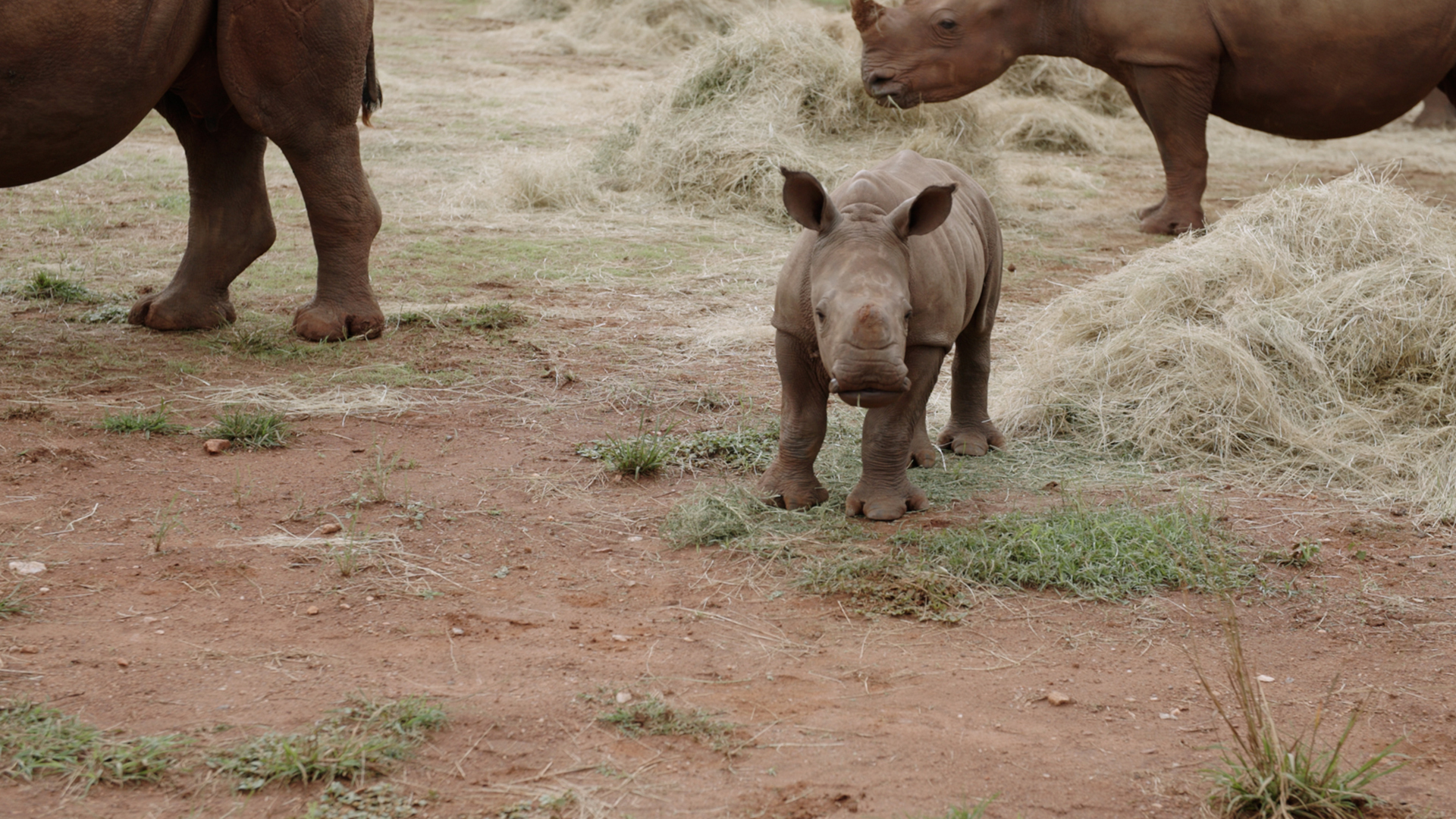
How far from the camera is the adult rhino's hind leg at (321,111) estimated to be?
6.07 m

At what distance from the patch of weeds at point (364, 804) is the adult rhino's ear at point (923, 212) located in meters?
2.33

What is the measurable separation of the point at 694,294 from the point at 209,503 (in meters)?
3.66

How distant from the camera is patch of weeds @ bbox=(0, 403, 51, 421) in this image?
211 inches

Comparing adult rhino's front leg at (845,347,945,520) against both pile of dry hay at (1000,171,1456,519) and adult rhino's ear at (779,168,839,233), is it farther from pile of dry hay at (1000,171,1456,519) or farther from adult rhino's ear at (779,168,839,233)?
pile of dry hay at (1000,171,1456,519)

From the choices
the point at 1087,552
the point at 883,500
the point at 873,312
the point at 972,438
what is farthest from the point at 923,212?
the point at 972,438

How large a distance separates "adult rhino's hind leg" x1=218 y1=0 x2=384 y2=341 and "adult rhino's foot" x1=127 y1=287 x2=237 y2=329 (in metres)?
0.41

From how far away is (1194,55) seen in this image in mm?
9086

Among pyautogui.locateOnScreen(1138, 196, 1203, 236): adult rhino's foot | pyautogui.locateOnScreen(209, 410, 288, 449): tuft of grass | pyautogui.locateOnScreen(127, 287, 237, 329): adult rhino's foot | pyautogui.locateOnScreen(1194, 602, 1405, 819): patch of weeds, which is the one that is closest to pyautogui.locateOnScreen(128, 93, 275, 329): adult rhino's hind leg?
pyautogui.locateOnScreen(127, 287, 237, 329): adult rhino's foot

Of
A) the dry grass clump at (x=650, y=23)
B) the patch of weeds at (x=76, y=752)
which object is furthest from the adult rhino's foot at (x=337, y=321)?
the dry grass clump at (x=650, y=23)

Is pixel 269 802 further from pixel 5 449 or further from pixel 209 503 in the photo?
pixel 5 449

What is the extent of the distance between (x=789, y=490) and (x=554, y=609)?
1097 millimetres

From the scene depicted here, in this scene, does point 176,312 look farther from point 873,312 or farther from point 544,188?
point 873,312

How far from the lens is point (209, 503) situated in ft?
15.3

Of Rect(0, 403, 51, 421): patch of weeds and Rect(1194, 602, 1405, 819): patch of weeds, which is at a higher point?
Rect(1194, 602, 1405, 819): patch of weeds
